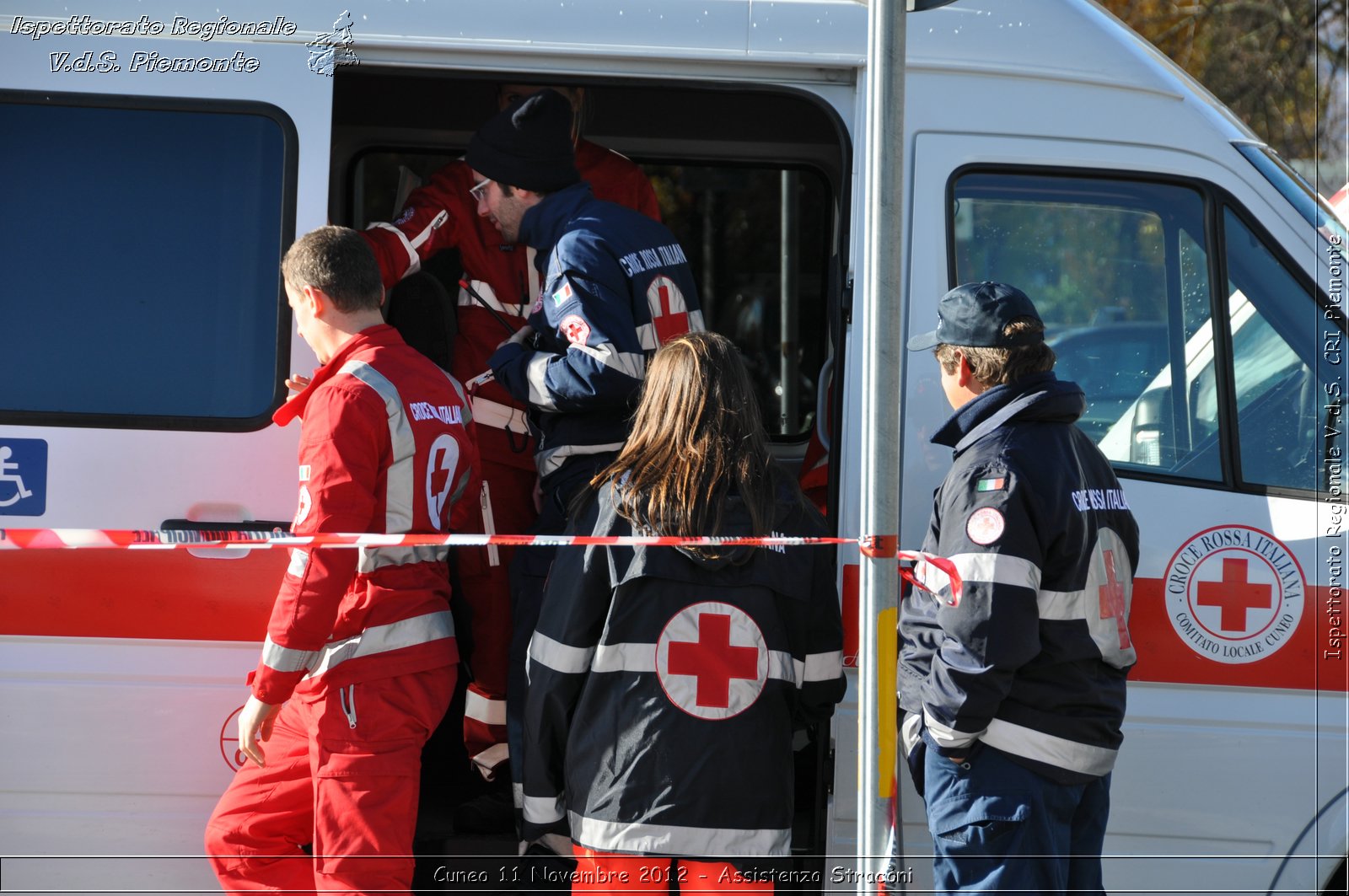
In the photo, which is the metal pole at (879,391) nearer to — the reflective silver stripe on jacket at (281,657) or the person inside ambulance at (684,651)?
the person inside ambulance at (684,651)

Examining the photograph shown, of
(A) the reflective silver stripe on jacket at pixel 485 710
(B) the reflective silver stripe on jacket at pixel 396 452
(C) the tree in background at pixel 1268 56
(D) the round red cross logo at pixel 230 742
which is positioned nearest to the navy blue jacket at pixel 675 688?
(B) the reflective silver stripe on jacket at pixel 396 452

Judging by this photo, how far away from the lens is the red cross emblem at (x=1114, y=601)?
2500 mm

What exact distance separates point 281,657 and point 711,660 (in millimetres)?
898

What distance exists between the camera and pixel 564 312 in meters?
3.04

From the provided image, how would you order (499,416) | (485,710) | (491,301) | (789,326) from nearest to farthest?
(485,710), (499,416), (491,301), (789,326)

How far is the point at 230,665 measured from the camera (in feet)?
9.93

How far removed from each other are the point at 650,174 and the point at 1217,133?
9.49 ft

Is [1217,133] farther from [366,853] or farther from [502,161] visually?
[366,853]

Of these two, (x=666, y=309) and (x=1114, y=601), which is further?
(x=666, y=309)

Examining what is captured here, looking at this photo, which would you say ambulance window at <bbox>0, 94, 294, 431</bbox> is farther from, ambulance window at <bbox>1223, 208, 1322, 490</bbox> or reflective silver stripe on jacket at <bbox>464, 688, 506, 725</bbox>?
ambulance window at <bbox>1223, 208, 1322, 490</bbox>

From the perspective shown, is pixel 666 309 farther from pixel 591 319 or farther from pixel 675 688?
pixel 675 688

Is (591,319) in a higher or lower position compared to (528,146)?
lower

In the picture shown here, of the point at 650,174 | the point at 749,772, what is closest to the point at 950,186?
the point at 749,772

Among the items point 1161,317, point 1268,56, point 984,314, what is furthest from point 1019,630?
point 1268,56
